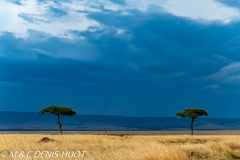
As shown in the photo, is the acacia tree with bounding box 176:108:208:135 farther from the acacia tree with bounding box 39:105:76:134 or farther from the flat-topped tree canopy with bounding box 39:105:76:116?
the flat-topped tree canopy with bounding box 39:105:76:116

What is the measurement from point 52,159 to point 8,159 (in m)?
2.02

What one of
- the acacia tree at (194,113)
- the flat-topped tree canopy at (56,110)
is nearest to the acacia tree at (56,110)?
the flat-topped tree canopy at (56,110)

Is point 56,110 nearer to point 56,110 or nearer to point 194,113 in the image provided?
point 56,110

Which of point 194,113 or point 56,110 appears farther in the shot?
point 194,113

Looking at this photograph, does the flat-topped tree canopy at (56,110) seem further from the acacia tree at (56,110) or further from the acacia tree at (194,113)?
the acacia tree at (194,113)

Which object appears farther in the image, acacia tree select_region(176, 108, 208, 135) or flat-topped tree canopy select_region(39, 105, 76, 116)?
acacia tree select_region(176, 108, 208, 135)

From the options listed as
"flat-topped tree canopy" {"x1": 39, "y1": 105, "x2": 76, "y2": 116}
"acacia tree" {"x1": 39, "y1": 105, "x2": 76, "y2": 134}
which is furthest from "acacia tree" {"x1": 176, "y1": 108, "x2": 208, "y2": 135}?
"flat-topped tree canopy" {"x1": 39, "y1": 105, "x2": 76, "y2": 116}

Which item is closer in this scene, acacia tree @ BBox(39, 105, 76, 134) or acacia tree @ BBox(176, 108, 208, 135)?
acacia tree @ BBox(39, 105, 76, 134)

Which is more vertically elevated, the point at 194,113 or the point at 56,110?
the point at 194,113

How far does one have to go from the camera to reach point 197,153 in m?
20.4

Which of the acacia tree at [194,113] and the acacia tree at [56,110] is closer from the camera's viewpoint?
the acacia tree at [56,110]

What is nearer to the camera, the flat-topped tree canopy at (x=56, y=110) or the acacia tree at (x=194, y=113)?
the flat-topped tree canopy at (x=56, y=110)

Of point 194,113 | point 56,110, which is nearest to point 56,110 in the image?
point 56,110

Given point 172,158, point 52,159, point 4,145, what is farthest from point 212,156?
point 4,145
